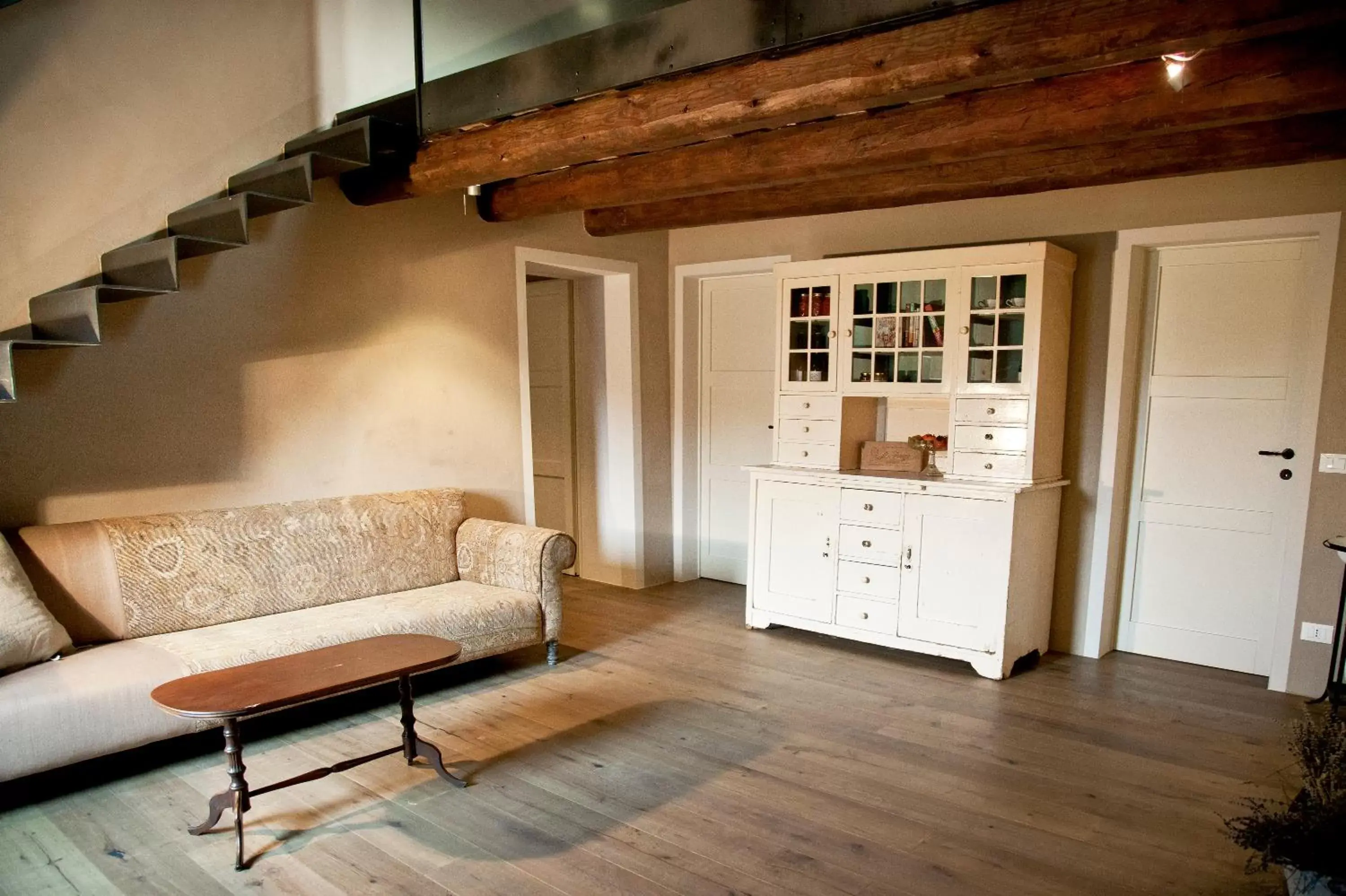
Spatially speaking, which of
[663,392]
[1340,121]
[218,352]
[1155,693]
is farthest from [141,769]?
[1340,121]

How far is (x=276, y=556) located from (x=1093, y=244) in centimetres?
418

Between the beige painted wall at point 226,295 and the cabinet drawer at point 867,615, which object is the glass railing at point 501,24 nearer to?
the beige painted wall at point 226,295

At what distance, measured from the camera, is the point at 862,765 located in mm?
2926

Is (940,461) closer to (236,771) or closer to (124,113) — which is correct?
(236,771)

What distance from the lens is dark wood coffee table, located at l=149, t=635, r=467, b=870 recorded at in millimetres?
2283

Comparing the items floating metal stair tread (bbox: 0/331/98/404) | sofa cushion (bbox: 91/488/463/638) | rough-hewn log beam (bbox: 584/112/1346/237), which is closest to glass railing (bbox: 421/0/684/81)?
rough-hewn log beam (bbox: 584/112/1346/237)

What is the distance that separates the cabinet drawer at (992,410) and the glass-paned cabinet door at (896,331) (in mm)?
134

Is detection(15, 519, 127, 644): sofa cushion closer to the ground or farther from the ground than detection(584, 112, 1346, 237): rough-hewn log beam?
closer to the ground

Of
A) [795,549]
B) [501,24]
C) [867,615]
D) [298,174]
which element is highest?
[501,24]

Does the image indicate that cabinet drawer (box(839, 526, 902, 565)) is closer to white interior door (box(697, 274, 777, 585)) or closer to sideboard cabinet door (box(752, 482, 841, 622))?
sideboard cabinet door (box(752, 482, 841, 622))

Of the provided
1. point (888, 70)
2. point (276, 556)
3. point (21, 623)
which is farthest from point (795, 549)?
point (21, 623)

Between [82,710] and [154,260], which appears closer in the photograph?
[82,710]

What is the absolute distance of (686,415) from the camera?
18.4 feet

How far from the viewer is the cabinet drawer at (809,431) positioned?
172 inches
